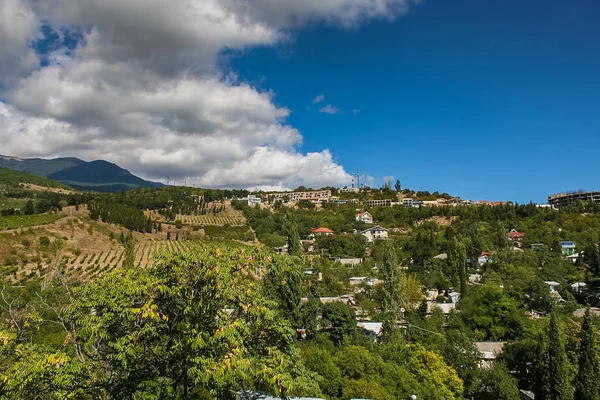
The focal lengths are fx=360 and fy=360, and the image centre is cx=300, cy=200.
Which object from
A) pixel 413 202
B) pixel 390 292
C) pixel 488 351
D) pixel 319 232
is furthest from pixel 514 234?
pixel 390 292

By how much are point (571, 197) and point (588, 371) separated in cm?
11974

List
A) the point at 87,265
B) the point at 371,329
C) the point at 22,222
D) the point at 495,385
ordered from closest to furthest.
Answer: the point at 495,385 < the point at 371,329 < the point at 87,265 < the point at 22,222

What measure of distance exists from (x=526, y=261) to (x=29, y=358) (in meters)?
51.7

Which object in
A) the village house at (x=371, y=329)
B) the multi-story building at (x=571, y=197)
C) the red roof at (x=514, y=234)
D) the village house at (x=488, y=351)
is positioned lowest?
the village house at (x=371, y=329)

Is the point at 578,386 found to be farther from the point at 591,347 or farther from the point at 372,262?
the point at 372,262

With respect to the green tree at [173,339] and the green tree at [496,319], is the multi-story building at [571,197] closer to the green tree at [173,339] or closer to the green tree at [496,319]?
the green tree at [496,319]

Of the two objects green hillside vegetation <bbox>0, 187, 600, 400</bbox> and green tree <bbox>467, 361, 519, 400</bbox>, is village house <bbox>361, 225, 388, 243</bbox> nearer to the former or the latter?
green hillside vegetation <bbox>0, 187, 600, 400</bbox>

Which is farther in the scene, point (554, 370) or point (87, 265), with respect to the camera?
point (87, 265)

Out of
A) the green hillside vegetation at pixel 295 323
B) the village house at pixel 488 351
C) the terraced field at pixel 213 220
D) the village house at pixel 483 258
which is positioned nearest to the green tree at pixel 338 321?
the green hillside vegetation at pixel 295 323

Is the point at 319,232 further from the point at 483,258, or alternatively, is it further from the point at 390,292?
the point at 390,292

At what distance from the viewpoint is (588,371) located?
1736 cm

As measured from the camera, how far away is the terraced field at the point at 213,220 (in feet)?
287

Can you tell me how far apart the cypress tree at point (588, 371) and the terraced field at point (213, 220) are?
74.8 meters

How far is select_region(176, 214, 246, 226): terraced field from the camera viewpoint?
287 feet
